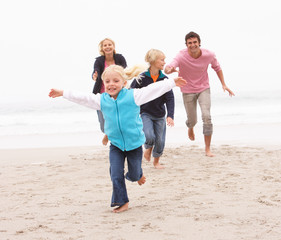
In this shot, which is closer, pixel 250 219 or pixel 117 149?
pixel 250 219

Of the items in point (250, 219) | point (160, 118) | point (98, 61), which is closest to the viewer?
point (250, 219)

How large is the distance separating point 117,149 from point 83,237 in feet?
3.45

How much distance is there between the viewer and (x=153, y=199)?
14.8 ft

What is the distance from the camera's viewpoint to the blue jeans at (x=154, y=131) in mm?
6215

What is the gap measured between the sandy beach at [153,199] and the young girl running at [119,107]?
1.21ft

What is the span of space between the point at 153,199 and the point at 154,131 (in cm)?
202

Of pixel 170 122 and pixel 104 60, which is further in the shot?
pixel 104 60

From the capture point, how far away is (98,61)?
6848mm

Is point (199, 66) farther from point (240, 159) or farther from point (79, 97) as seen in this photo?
point (79, 97)

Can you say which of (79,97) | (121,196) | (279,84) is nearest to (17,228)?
(121,196)

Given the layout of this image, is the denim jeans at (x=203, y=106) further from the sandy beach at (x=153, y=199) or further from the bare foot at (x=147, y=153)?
the bare foot at (x=147, y=153)

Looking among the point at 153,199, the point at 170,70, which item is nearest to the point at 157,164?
the point at 170,70

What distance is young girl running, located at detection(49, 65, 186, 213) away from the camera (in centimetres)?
398

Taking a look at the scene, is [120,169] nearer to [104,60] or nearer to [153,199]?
[153,199]
